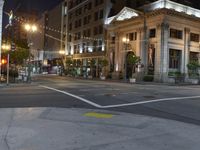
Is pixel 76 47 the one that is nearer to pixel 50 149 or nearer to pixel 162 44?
pixel 162 44

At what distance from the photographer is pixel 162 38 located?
52.3m

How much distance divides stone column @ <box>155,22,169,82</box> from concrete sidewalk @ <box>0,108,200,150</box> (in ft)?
134

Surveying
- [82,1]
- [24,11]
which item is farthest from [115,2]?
[24,11]

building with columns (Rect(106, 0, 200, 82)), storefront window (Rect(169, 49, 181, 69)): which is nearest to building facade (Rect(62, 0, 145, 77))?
building with columns (Rect(106, 0, 200, 82))

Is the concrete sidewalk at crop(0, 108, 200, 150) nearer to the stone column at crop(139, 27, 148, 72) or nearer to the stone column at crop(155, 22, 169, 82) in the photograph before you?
the stone column at crop(155, 22, 169, 82)

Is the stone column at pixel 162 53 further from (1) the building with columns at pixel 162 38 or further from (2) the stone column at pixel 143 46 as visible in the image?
(2) the stone column at pixel 143 46

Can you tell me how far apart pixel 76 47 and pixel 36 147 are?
77.5 meters

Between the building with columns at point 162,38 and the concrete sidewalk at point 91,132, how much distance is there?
41396 mm

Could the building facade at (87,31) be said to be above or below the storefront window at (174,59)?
above

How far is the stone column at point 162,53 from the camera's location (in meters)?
52.2

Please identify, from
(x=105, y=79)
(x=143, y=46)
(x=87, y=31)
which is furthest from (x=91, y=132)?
(x=87, y=31)

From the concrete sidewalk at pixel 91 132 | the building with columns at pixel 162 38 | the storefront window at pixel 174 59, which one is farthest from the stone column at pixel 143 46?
the concrete sidewalk at pixel 91 132

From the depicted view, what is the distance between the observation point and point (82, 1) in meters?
81.9

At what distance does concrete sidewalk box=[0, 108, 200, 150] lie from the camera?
7734mm
